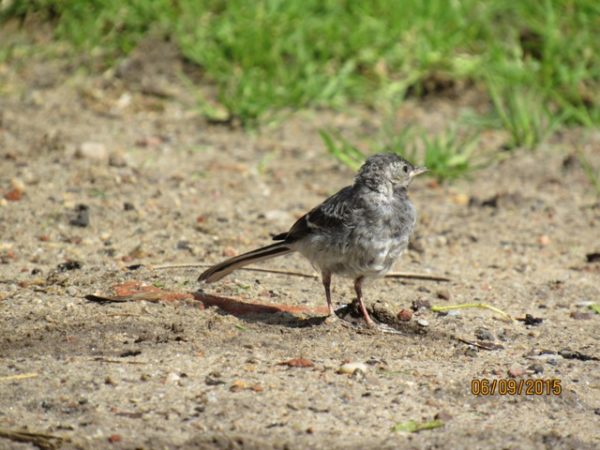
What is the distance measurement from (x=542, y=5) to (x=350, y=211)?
5.19m

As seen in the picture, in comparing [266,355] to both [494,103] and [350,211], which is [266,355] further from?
[494,103]

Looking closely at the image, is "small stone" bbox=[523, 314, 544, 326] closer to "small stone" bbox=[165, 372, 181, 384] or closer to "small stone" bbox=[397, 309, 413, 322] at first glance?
"small stone" bbox=[397, 309, 413, 322]

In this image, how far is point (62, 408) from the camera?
4195 millimetres

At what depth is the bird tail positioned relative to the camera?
5.50m

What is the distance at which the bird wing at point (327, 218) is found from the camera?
17.7 ft

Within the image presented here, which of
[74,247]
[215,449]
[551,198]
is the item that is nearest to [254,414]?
[215,449]

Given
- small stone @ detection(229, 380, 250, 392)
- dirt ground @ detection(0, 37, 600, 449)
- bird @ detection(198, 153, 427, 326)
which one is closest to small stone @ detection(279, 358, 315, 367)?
dirt ground @ detection(0, 37, 600, 449)

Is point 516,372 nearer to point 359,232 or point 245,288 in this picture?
point 359,232

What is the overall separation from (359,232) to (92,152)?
3.42 metres

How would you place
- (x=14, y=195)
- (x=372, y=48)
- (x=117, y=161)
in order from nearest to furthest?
(x=14, y=195)
(x=117, y=161)
(x=372, y=48)

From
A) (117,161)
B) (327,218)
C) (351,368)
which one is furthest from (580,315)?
(117,161)
